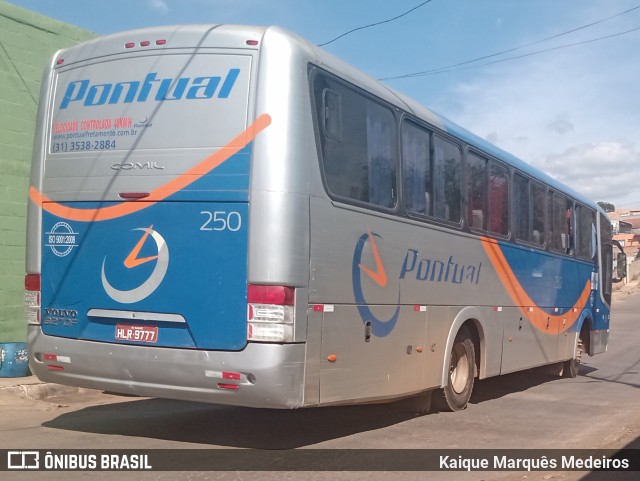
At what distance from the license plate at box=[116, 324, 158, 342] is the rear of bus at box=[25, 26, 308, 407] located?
10 millimetres

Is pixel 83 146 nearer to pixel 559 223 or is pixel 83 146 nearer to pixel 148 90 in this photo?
pixel 148 90

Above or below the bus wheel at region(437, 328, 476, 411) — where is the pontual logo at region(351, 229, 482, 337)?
above

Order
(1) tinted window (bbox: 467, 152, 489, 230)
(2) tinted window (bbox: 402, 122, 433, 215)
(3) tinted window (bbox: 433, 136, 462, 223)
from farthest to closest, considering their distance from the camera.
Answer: (1) tinted window (bbox: 467, 152, 489, 230) < (3) tinted window (bbox: 433, 136, 462, 223) < (2) tinted window (bbox: 402, 122, 433, 215)

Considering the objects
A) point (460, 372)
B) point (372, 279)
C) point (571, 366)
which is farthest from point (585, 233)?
point (372, 279)

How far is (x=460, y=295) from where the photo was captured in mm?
9266

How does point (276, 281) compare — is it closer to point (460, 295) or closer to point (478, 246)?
point (460, 295)

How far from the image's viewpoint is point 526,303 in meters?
11.5

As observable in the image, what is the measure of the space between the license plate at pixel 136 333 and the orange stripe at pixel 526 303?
5.15 metres

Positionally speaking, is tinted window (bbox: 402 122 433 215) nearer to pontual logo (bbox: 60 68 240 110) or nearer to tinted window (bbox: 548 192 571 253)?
pontual logo (bbox: 60 68 240 110)

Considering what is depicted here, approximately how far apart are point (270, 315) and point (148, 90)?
2324 millimetres

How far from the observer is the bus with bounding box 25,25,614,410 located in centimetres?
612

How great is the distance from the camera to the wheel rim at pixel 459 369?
946 cm

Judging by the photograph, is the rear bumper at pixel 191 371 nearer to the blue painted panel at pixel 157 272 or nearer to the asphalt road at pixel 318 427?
the blue painted panel at pixel 157 272

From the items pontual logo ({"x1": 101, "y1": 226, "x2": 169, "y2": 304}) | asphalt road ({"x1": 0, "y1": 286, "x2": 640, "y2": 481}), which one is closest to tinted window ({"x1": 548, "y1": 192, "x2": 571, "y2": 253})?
asphalt road ({"x1": 0, "y1": 286, "x2": 640, "y2": 481})
